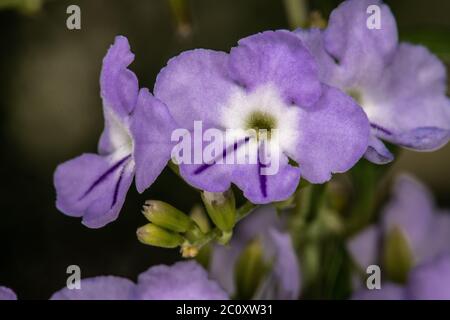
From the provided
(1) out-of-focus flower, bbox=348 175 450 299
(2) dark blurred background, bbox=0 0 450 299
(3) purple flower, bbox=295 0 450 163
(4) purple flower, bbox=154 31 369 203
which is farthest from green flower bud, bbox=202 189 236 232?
(2) dark blurred background, bbox=0 0 450 299

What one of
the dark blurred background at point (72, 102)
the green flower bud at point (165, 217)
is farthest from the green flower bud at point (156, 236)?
the dark blurred background at point (72, 102)

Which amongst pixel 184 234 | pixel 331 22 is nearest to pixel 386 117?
pixel 331 22

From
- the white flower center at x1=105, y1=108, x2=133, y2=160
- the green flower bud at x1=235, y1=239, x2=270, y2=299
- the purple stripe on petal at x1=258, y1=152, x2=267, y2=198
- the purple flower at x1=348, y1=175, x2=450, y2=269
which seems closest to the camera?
the purple stripe on petal at x1=258, y1=152, x2=267, y2=198

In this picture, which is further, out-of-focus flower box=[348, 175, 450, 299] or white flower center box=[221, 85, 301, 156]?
out-of-focus flower box=[348, 175, 450, 299]

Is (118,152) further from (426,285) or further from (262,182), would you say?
(426,285)

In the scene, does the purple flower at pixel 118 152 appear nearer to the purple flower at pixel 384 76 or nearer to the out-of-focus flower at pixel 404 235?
the purple flower at pixel 384 76

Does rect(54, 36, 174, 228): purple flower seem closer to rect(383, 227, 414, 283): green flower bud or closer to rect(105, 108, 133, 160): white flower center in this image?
rect(105, 108, 133, 160): white flower center
